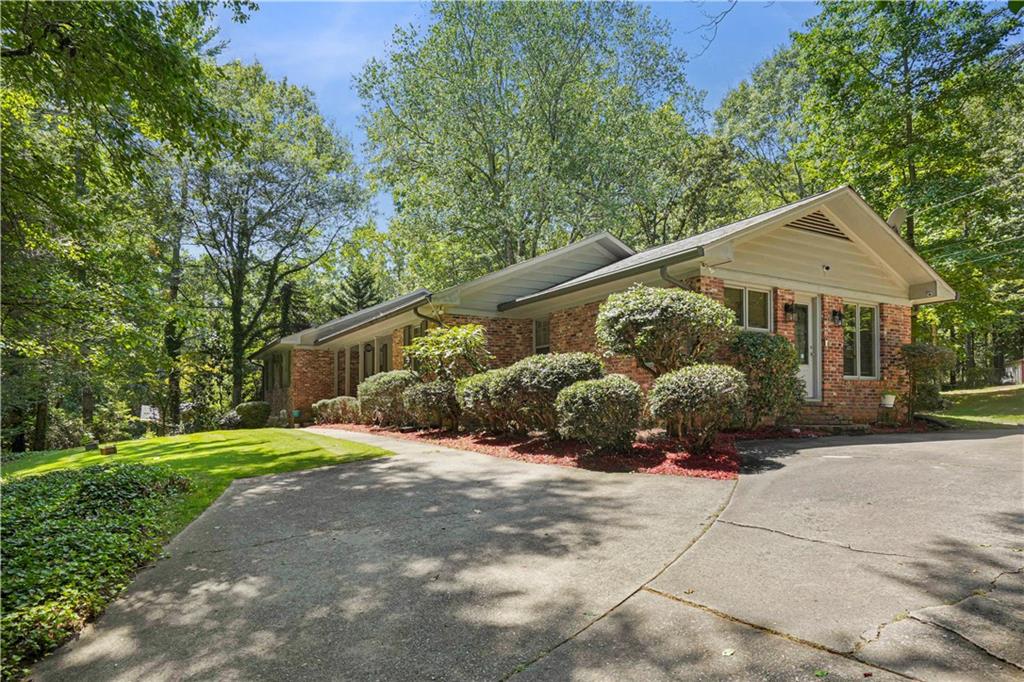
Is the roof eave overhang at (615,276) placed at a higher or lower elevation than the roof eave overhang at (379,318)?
higher

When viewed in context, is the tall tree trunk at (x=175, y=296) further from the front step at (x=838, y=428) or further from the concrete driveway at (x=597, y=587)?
the front step at (x=838, y=428)

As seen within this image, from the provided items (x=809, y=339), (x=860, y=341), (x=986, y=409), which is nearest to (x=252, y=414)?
(x=809, y=339)

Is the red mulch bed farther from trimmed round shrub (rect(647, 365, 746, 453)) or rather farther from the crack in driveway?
the crack in driveway

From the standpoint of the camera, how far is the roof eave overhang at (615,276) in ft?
29.4

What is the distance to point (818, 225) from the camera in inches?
444

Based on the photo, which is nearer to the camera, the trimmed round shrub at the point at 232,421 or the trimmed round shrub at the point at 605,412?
the trimmed round shrub at the point at 605,412

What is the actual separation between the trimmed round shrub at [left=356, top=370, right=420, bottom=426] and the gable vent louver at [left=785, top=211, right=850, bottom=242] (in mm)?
8953

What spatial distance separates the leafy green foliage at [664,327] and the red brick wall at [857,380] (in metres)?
3.81

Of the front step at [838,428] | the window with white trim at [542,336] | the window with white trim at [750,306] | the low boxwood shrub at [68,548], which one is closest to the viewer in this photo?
the low boxwood shrub at [68,548]

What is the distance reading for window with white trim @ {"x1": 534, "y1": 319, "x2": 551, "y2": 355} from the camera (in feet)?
45.6

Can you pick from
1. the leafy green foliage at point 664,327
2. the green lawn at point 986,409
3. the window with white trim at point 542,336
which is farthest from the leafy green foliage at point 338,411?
the green lawn at point 986,409

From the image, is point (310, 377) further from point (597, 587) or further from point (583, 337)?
point (597, 587)

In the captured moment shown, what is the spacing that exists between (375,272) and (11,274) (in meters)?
30.1

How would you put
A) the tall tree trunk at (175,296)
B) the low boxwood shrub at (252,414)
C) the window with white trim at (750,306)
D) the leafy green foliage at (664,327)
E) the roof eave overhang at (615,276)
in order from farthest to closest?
the tall tree trunk at (175,296)
the low boxwood shrub at (252,414)
the window with white trim at (750,306)
the roof eave overhang at (615,276)
the leafy green foliage at (664,327)
